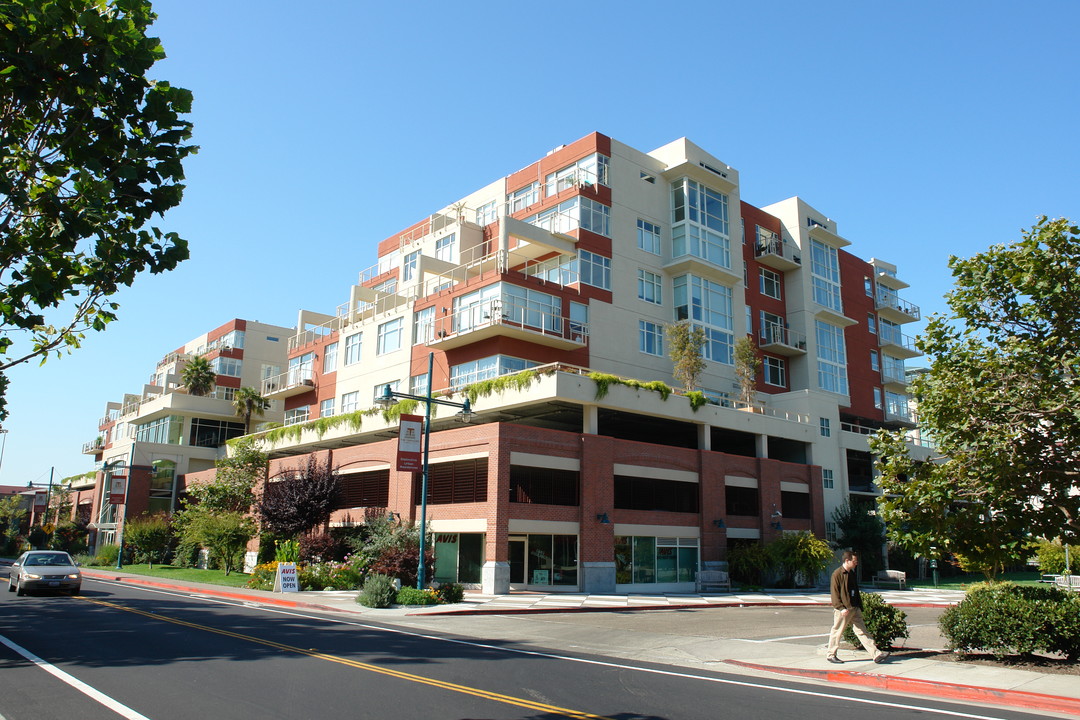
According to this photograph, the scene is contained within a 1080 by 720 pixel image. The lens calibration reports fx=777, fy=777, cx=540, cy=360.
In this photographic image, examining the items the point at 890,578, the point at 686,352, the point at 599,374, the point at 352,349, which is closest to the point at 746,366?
the point at 686,352

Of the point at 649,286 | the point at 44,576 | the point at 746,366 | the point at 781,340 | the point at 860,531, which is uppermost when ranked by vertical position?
the point at 649,286

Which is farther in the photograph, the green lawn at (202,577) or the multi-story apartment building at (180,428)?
the multi-story apartment building at (180,428)

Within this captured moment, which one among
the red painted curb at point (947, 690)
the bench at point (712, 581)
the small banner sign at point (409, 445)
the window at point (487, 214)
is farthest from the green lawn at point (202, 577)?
the red painted curb at point (947, 690)

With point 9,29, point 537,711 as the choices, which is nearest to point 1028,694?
point 537,711

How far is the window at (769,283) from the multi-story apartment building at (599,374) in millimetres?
145

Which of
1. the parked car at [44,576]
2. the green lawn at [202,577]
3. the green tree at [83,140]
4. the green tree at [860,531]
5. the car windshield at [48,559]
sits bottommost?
the green lawn at [202,577]

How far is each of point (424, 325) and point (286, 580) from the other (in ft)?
61.3

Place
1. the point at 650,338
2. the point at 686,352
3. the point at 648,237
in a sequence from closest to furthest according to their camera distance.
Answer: the point at 686,352
the point at 650,338
the point at 648,237

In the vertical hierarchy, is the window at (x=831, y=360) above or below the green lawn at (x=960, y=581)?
above

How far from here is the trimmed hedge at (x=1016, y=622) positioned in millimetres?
11977

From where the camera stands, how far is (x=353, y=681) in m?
10.6

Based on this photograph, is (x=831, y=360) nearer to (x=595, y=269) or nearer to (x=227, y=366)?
(x=595, y=269)

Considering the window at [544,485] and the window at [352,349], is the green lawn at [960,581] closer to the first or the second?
the window at [544,485]

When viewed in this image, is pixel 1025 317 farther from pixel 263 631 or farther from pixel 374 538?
pixel 374 538
